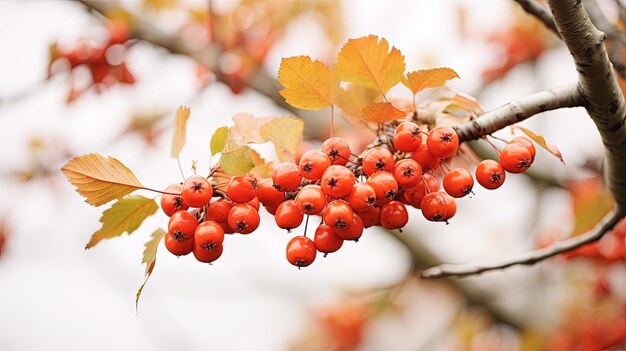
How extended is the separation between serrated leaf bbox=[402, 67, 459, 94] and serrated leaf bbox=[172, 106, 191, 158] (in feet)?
2.15

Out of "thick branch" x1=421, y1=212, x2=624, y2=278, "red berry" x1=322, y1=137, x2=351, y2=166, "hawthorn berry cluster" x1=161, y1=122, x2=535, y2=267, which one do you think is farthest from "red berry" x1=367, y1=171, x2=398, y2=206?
"thick branch" x1=421, y1=212, x2=624, y2=278

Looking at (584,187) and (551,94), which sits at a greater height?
(551,94)

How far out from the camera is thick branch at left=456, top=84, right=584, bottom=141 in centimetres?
152

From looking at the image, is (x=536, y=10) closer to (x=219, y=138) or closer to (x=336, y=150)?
(x=336, y=150)

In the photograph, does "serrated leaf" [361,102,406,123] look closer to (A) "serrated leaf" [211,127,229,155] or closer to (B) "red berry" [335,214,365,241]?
(B) "red berry" [335,214,365,241]

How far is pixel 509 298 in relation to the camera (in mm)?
4273

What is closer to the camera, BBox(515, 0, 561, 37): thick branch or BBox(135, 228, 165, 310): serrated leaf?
BBox(135, 228, 165, 310): serrated leaf

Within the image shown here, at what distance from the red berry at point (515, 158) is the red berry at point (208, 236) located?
794 millimetres

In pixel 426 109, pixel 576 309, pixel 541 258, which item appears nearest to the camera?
pixel 426 109

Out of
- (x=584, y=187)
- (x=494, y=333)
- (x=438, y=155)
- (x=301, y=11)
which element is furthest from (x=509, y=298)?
(x=438, y=155)

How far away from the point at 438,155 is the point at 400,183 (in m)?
0.13

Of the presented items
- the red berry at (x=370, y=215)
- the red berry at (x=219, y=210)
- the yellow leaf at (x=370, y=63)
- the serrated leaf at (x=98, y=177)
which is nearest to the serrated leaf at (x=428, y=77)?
the yellow leaf at (x=370, y=63)

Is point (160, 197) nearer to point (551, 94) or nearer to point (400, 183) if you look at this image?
point (400, 183)

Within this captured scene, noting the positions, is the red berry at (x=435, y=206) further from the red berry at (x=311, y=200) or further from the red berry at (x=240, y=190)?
the red berry at (x=240, y=190)
